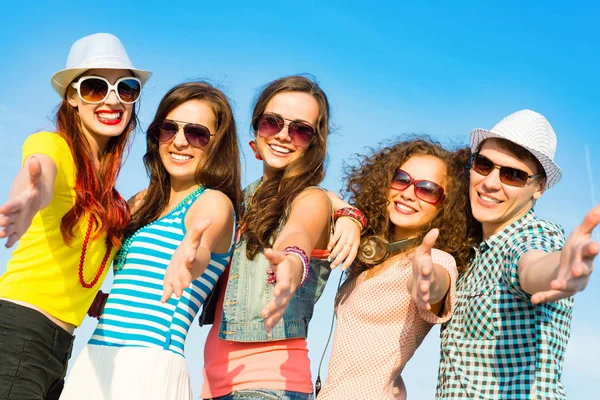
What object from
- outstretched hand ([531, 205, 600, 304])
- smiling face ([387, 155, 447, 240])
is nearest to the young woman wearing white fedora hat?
smiling face ([387, 155, 447, 240])

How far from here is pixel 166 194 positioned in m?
5.61

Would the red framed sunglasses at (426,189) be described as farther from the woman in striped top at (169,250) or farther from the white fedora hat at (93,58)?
the white fedora hat at (93,58)

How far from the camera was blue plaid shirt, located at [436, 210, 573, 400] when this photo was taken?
4.73 m

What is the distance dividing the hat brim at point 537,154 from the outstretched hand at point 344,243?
1323mm

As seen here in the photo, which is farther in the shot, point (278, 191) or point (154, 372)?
point (278, 191)

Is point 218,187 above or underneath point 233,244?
above

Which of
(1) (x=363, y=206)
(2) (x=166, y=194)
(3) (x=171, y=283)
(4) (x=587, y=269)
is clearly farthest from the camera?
(1) (x=363, y=206)

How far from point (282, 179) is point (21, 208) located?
207 cm

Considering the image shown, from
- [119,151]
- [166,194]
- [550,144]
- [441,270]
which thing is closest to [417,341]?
Result: [441,270]

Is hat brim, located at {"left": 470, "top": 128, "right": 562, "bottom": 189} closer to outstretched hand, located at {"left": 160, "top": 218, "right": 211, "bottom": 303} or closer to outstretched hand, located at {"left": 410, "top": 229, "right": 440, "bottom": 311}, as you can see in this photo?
outstretched hand, located at {"left": 410, "top": 229, "right": 440, "bottom": 311}

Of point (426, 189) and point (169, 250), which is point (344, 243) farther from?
point (169, 250)

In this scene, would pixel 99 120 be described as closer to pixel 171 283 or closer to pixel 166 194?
pixel 166 194

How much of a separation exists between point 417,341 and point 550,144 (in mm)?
1893

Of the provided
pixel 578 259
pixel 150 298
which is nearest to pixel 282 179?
pixel 150 298
